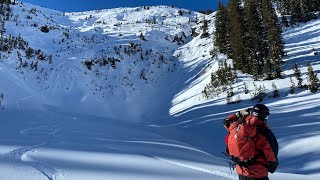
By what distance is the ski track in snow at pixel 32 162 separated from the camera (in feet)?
22.8

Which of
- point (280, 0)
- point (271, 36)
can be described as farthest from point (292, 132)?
point (280, 0)

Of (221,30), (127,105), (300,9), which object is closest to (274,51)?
(221,30)

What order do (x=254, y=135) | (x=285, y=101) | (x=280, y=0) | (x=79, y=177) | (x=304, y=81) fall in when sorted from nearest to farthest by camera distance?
1. (x=254, y=135)
2. (x=79, y=177)
3. (x=285, y=101)
4. (x=304, y=81)
5. (x=280, y=0)

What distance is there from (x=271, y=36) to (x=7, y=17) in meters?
29.1

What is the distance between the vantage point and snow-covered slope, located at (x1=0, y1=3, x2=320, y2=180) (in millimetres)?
8516

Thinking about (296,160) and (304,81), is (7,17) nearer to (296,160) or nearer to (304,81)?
(304,81)

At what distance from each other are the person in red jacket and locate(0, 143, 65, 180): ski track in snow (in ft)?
12.8

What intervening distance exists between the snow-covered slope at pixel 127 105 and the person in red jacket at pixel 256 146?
2.91 meters

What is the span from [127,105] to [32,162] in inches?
675

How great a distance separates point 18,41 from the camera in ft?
98.2

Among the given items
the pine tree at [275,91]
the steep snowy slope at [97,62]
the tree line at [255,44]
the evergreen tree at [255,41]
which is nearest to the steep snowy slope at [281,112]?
the pine tree at [275,91]

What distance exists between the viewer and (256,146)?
15.0ft

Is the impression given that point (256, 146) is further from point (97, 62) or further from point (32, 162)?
point (97, 62)

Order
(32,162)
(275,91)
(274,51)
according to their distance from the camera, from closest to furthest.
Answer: (32,162) < (275,91) < (274,51)
